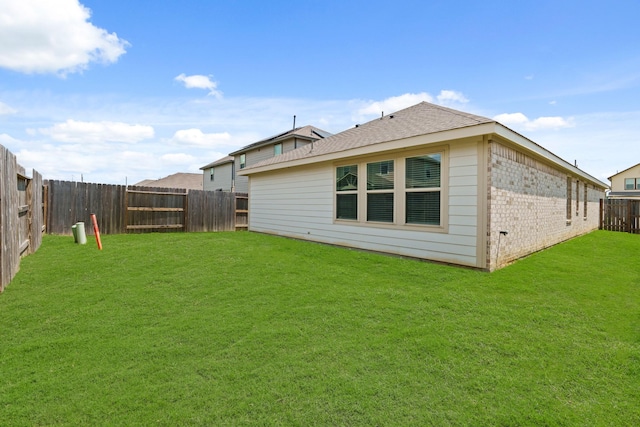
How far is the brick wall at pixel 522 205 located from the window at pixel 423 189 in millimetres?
1024

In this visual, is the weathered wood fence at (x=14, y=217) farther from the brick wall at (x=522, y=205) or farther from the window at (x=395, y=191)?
the brick wall at (x=522, y=205)

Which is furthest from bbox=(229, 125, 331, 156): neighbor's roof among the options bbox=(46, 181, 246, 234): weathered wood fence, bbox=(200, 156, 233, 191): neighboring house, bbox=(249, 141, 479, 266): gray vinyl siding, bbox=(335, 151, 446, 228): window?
bbox=(335, 151, 446, 228): window

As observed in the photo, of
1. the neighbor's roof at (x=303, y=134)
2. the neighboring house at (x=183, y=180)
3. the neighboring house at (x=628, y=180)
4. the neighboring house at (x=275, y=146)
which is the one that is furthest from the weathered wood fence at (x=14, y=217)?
the neighboring house at (x=628, y=180)

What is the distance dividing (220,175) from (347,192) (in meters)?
21.9

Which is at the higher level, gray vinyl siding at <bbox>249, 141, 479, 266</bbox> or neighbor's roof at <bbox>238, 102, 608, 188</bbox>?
neighbor's roof at <bbox>238, 102, 608, 188</bbox>

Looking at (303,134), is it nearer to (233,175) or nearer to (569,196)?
(233,175)

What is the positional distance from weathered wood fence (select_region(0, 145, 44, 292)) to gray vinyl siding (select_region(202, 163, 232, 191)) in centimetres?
1855

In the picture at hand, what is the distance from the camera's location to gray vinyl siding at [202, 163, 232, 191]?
86.5ft

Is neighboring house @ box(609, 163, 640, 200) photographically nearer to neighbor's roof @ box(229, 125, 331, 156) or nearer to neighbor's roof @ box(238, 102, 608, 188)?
neighbor's roof @ box(238, 102, 608, 188)

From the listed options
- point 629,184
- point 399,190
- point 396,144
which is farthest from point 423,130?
point 629,184

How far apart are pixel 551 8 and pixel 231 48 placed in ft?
30.2

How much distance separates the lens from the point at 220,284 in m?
5.06

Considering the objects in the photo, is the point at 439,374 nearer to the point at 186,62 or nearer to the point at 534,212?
the point at 534,212

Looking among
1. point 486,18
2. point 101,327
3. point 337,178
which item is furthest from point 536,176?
point 101,327
